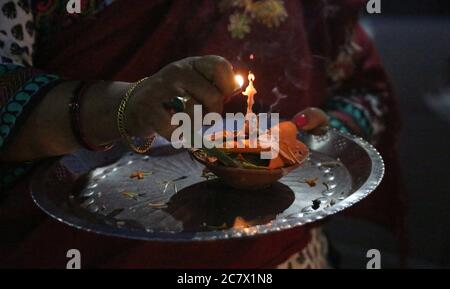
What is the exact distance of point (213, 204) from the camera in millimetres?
893

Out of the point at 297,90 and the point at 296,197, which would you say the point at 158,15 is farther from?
the point at 296,197

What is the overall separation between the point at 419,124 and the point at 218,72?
185 centimetres

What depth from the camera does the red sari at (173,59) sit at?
3.55ft

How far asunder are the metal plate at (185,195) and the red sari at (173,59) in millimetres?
164

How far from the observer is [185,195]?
92 cm

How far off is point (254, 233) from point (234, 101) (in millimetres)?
529

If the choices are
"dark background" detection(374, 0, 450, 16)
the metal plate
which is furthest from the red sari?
"dark background" detection(374, 0, 450, 16)

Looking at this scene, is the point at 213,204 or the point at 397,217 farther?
the point at 397,217

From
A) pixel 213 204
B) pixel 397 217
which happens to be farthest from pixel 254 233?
pixel 397 217

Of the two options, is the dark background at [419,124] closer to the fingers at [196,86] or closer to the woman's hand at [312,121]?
the woman's hand at [312,121]

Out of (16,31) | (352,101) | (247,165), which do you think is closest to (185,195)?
(247,165)

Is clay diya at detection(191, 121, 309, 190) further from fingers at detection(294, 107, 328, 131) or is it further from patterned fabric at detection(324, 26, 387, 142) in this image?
patterned fabric at detection(324, 26, 387, 142)

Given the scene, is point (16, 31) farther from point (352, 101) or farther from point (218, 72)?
point (352, 101)

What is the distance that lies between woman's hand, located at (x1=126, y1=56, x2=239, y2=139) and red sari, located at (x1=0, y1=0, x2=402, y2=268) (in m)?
0.33
